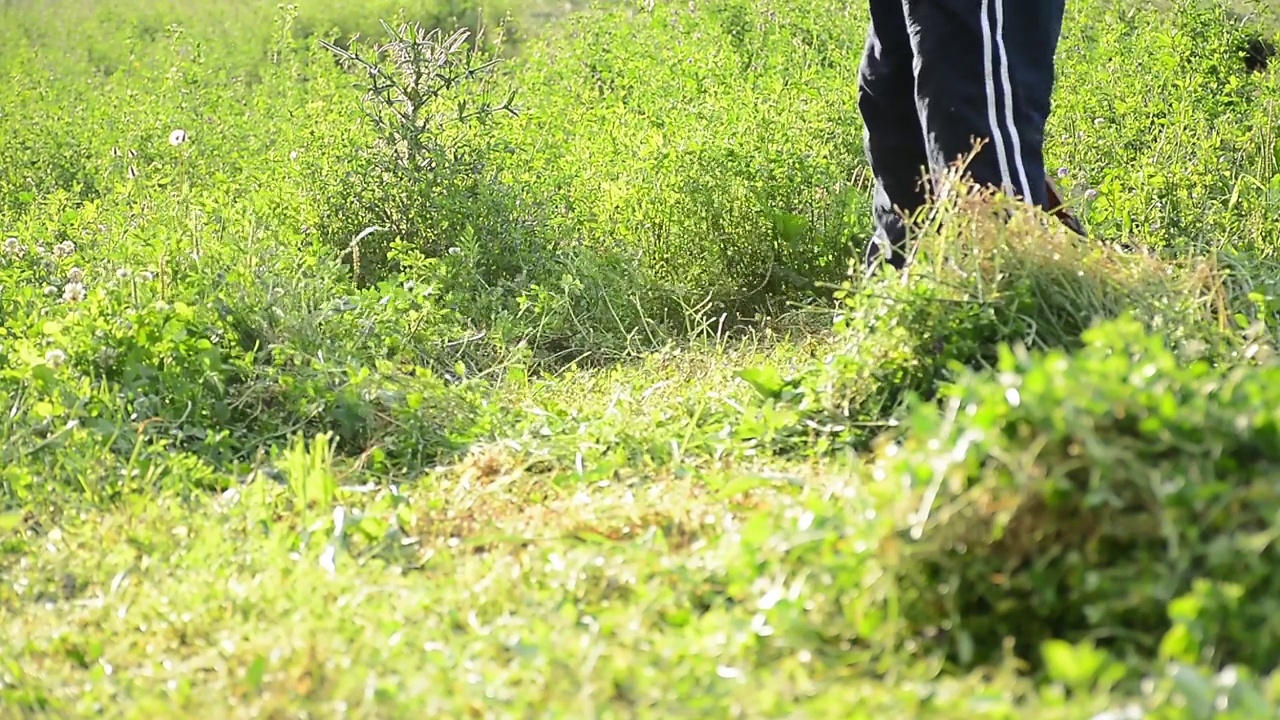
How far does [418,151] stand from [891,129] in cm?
143

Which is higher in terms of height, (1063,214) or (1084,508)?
(1084,508)

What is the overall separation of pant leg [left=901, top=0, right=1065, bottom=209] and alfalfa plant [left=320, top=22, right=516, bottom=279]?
146 cm

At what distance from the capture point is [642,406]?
11.1 ft

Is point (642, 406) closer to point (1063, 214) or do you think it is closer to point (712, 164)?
point (1063, 214)

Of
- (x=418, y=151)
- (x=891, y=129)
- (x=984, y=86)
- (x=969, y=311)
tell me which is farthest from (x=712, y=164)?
(x=969, y=311)

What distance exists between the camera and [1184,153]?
443cm

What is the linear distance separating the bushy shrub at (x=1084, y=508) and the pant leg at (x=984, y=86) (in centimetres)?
138

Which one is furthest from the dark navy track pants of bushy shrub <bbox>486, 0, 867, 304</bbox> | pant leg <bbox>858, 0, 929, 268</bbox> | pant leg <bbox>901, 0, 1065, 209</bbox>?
bushy shrub <bbox>486, 0, 867, 304</bbox>

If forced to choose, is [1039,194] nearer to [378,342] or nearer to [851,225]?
[851,225]

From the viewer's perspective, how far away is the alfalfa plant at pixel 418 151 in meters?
4.42

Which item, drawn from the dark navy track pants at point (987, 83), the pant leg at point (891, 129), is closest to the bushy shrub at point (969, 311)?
the dark navy track pants at point (987, 83)

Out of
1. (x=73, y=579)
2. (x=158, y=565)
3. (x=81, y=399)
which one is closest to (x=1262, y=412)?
(x=158, y=565)

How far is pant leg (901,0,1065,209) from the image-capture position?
3.31m

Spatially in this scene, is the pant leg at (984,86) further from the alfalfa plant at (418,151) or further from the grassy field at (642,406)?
the alfalfa plant at (418,151)
